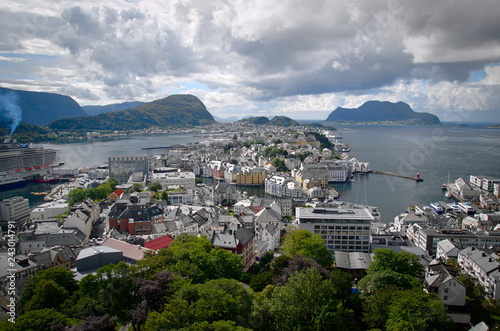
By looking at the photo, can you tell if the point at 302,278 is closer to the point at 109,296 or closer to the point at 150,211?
the point at 109,296

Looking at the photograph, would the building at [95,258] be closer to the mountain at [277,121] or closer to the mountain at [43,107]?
the mountain at [43,107]

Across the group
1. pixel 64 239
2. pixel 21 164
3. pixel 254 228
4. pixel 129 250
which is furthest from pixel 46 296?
pixel 21 164

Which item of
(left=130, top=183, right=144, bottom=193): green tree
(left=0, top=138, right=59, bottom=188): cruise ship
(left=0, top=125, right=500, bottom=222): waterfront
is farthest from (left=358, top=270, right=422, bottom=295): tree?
(left=0, top=138, right=59, bottom=188): cruise ship

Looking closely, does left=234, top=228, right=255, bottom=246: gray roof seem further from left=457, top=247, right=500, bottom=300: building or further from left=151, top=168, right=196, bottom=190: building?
left=151, top=168, right=196, bottom=190: building

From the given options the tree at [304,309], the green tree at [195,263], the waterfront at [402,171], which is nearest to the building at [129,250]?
the green tree at [195,263]

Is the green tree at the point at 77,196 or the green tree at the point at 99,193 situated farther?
the green tree at the point at 99,193

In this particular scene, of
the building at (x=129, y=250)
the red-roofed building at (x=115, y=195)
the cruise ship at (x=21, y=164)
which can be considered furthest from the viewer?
the cruise ship at (x=21, y=164)

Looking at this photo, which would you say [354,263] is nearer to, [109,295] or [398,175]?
[109,295]
